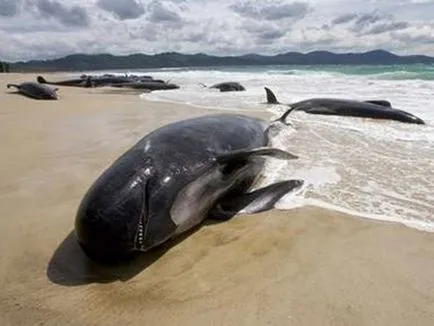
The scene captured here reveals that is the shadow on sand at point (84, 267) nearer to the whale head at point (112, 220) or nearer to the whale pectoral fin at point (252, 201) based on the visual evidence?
the whale head at point (112, 220)

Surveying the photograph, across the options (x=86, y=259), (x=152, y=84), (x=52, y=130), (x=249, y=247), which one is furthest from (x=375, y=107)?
(x=152, y=84)

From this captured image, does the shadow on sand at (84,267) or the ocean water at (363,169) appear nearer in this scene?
the shadow on sand at (84,267)

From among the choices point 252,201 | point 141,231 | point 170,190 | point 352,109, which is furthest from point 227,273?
point 352,109

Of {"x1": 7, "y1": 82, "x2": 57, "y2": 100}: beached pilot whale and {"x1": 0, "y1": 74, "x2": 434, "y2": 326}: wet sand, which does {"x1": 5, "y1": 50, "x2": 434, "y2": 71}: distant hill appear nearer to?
{"x1": 7, "y1": 82, "x2": 57, "y2": 100}: beached pilot whale

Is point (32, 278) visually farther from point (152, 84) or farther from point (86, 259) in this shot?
point (152, 84)

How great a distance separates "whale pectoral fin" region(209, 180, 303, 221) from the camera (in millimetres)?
4258

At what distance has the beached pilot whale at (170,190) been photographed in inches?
127

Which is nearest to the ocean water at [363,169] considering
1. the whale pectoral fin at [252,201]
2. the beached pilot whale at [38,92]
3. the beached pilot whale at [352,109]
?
the whale pectoral fin at [252,201]

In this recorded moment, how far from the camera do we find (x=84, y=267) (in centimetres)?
331

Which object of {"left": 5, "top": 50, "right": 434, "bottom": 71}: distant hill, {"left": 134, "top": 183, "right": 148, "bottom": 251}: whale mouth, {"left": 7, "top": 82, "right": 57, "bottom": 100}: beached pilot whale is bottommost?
{"left": 5, "top": 50, "right": 434, "bottom": 71}: distant hill

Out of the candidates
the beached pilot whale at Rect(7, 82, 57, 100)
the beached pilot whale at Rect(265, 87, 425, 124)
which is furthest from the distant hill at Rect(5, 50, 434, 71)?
the beached pilot whale at Rect(265, 87, 425, 124)

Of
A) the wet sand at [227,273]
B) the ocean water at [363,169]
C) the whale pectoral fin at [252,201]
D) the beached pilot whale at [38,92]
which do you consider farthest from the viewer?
the beached pilot whale at [38,92]

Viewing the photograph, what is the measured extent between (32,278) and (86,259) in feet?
1.26

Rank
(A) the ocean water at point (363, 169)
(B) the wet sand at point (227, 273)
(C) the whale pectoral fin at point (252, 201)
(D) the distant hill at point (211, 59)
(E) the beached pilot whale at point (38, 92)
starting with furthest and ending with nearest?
1. (D) the distant hill at point (211, 59)
2. (E) the beached pilot whale at point (38, 92)
3. (A) the ocean water at point (363, 169)
4. (C) the whale pectoral fin at point (252, 201)
5. (B) the wet sand at point (227, 273)
